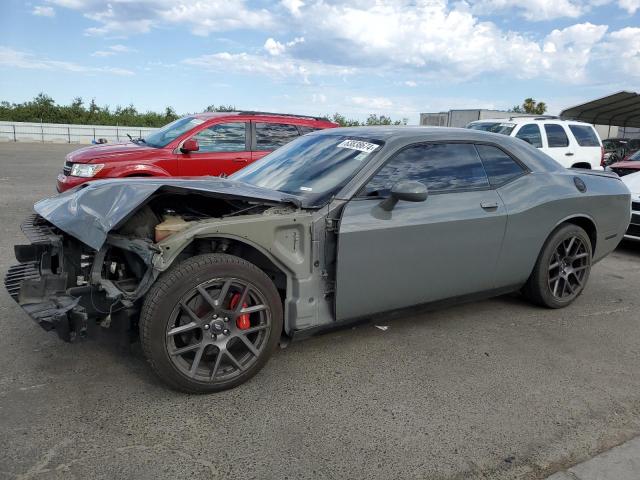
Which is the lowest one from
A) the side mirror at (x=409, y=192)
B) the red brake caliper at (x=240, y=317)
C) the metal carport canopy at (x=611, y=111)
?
the red brake caliper at (x=240, y=317)

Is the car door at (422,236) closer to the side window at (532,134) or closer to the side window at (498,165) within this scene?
the side window at (498,165)

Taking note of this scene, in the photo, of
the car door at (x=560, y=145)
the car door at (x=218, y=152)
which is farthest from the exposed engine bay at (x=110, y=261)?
the car door at (x=560, y=145)

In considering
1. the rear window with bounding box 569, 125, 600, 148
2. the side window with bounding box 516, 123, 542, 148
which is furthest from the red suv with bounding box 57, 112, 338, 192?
the rear window with bounding box 569, 125, 600, 148

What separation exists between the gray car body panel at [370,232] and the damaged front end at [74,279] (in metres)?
0.16

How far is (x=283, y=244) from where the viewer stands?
125 inches

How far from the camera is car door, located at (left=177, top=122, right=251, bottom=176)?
7.46 m

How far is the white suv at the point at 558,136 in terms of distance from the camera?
1102 cm

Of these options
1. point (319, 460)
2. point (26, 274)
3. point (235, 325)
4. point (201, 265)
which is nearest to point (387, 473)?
point (319, 460)

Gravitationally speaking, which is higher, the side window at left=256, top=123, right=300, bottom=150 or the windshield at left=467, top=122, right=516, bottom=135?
the windshield at left=467, top=122, right=516, bottom=135

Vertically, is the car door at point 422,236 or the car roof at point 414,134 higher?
the car roof at point 414,134

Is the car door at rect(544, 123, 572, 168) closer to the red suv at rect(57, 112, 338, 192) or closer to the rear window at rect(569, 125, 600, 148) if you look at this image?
the rear window at rect(569, 125, 600, 148)

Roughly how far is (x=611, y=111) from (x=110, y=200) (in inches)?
1156

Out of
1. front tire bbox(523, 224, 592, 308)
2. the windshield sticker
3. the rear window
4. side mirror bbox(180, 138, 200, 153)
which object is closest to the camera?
the windshield sticker

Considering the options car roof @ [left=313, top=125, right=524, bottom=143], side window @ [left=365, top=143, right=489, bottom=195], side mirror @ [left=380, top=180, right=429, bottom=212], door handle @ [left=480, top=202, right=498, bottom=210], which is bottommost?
door handle @ [left=480, top=202, right=498, bottom=210]
